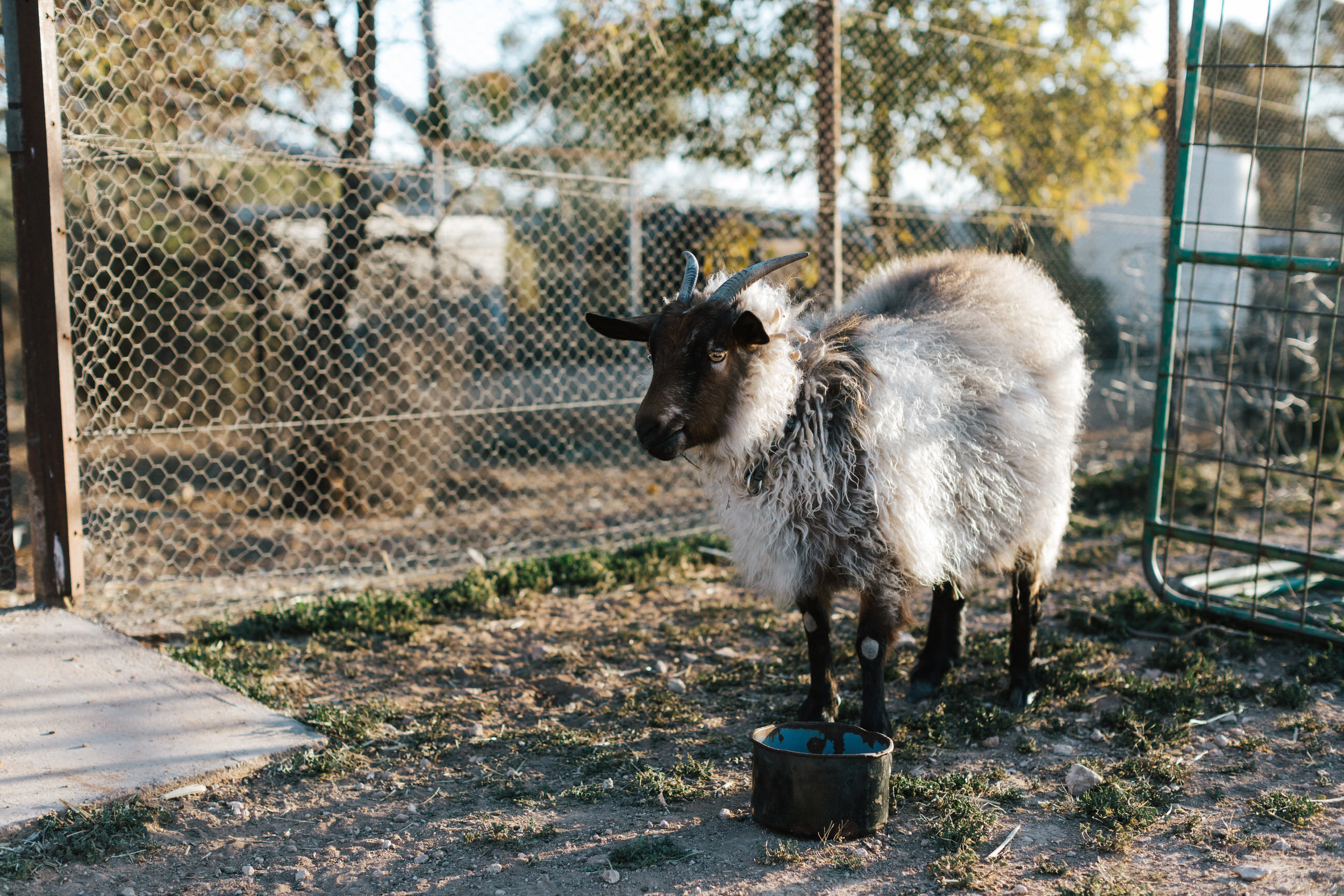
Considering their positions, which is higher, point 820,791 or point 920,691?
point 820,791

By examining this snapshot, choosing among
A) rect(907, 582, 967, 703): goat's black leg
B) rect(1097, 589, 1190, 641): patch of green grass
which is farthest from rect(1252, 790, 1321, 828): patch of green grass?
rect(1097, 589, 1190, 641): patch of green grass

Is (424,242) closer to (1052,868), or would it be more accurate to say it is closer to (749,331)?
(749,331)

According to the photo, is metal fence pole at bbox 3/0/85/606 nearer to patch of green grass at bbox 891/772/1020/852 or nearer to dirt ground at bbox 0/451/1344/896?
dirt ground at bbox 0/451/1344/896

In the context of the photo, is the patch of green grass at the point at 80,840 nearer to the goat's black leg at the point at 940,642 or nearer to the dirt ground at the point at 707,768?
the dirt ground at the point at 707,768

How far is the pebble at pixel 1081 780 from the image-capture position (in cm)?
327

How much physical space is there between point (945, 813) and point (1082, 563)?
11.1ft

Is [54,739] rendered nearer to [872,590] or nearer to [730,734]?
[730,734]

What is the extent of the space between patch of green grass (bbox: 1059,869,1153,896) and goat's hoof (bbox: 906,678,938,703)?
1309 millimetres

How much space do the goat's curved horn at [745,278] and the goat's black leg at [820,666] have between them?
1.06 m

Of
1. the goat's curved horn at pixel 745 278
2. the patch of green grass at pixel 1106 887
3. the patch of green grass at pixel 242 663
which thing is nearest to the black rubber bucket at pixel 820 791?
the patch of green grass at pixel 1106 887

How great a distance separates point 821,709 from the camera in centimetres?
368

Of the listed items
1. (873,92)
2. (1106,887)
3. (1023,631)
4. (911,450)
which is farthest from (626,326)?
(873,92)

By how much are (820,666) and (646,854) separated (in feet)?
3.48

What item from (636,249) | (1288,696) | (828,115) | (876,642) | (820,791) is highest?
(828,115)
